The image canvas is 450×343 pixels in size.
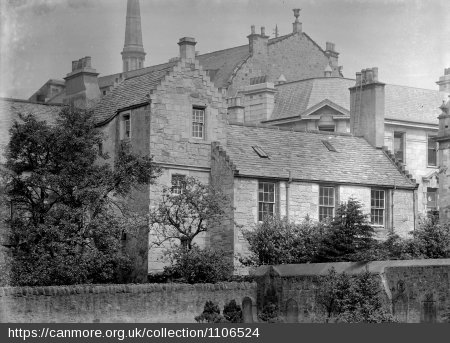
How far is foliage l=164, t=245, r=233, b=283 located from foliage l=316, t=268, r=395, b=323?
313 inches

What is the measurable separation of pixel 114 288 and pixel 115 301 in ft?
1.45

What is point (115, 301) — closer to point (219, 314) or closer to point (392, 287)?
point (219, 314)

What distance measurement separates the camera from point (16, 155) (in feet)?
153

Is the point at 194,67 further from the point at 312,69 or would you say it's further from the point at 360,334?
the point at 312,69

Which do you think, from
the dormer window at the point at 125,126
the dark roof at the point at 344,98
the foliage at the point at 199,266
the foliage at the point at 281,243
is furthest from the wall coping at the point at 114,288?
the dark roof at the point at 344,98

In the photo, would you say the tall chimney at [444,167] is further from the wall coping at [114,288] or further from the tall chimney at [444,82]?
the tall chimney at [444,82]

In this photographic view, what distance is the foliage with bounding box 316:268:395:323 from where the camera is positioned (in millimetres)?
37219

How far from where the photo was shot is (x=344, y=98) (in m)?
73.9

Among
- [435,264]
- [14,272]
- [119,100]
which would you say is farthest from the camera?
[119,100]

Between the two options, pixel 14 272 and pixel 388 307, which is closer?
pixel 388 307

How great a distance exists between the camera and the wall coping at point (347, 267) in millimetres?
37750

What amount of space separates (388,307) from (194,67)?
19.3 m

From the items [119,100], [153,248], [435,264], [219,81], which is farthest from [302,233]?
[219,81]

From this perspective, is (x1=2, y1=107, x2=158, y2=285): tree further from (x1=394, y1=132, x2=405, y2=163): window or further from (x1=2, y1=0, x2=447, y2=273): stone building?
(x1=394, y1=132, x2=405, y2=163): window
